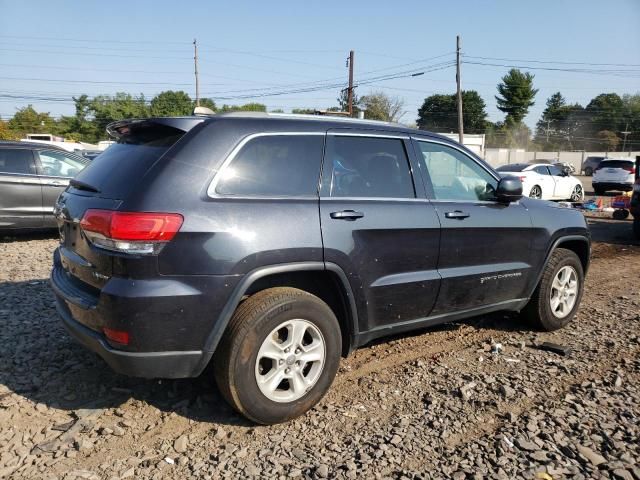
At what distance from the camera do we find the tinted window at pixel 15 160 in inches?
331

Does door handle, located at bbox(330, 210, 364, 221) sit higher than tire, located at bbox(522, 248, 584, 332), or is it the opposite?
door handle, located at bbox(330, 210, 364, 221)

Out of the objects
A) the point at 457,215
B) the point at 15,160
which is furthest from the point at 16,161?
the point at 457,215

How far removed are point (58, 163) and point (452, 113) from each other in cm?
9510

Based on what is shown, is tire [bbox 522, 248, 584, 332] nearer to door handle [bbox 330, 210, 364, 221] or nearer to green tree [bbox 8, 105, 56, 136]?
door handle [bbox 330, 210, 364, 221]

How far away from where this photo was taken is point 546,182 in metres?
17.8

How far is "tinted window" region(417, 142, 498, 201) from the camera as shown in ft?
12.7

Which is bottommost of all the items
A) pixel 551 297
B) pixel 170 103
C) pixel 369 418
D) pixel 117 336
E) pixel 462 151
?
pixel 369 418

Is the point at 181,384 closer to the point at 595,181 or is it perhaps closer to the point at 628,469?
the point at 628,469

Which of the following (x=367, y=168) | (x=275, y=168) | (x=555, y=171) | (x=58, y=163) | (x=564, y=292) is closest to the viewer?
(x=275, y=168)

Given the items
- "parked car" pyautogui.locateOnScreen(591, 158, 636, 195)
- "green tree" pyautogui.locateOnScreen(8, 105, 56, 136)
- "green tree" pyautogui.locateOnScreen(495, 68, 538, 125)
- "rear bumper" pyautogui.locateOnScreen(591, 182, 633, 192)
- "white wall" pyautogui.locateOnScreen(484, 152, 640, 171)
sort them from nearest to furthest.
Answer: "rear bumper" pyautogui.locateOnScreen(591, 182, 633, 192)
"parked car" pyautogui.locateOnScreen(591, 158, 636, 195)
"white wall" pyautogui.locateOnScreen(484, 152, 640, 171)
"green tree" pyautogui.locateOnScreen(8, 105, 56, 136)
"green tree" pyautogui.locateOnScreen(495, 68, 538, 125)

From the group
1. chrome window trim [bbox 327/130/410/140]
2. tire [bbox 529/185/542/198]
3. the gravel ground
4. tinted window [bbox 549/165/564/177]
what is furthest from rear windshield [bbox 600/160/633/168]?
chrome window trim [bbox 327/130/410/140]

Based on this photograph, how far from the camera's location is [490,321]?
16.7ft

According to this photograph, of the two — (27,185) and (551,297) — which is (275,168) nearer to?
(551,297)

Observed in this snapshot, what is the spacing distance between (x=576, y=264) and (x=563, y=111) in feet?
352
